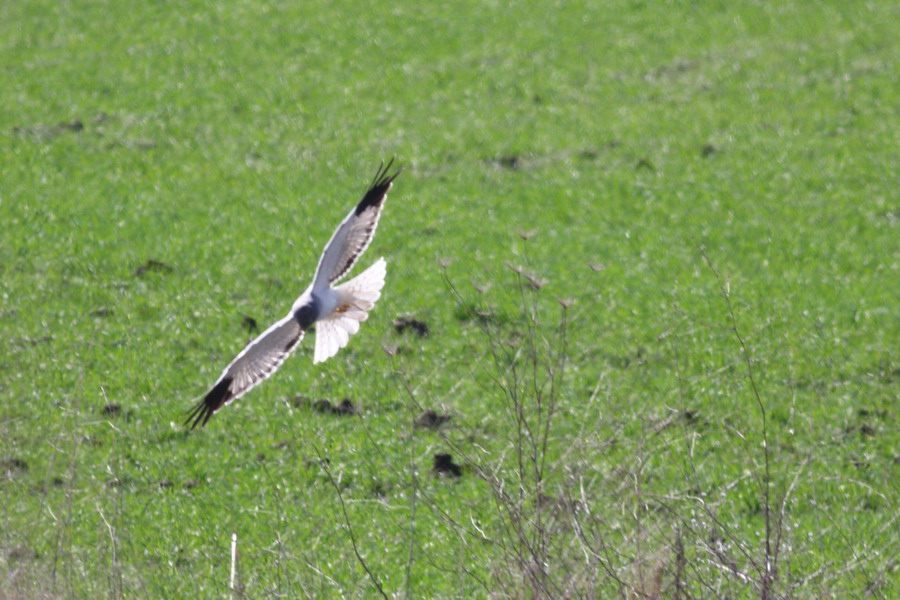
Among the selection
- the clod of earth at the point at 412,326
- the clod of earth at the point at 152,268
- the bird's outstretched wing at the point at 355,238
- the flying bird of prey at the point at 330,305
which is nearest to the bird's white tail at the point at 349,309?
the flying bird of prey at the point at 330,305

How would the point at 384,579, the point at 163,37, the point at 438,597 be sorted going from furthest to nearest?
the point at 163,37
the point at 384,579
the point at 438,597

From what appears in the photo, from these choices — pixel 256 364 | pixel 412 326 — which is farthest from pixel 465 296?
pixel 256 364

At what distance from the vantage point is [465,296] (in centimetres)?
1132

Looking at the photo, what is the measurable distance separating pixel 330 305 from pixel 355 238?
0.41 m

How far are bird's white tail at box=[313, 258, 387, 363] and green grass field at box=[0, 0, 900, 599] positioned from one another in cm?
98

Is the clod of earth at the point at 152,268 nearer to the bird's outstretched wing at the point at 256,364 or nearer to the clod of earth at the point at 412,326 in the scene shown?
the clod of earth at the point at 412,326

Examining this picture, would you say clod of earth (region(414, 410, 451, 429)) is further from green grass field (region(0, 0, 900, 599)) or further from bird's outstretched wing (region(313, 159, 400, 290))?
bird's outstretched wing (region(313, 159, 400, 290))

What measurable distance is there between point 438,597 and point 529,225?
5.97 metres

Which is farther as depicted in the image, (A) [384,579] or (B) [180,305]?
(B) [180,305]

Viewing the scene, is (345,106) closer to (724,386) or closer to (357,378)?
(357,378)

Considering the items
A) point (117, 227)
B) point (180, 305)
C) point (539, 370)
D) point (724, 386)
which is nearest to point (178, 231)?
point (117, 227)

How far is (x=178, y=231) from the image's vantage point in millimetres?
12695

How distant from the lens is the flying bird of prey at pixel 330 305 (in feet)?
23.4

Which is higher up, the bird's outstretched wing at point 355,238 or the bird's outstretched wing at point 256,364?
the bird's outstretched wing at point 355,238
